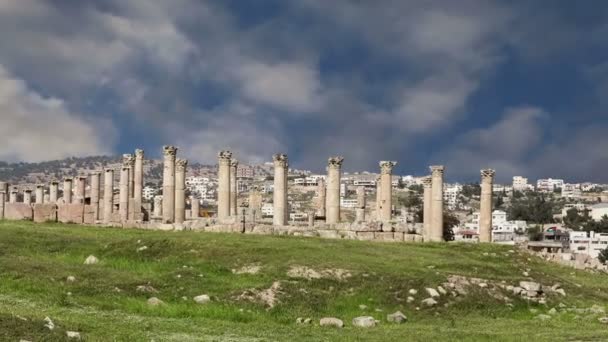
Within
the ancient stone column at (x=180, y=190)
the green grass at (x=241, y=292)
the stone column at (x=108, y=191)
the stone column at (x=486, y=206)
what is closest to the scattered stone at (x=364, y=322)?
the green grass at (x=241, y=292)

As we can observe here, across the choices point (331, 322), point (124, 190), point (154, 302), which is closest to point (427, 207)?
point (124, 190)

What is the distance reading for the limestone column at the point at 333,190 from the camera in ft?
178

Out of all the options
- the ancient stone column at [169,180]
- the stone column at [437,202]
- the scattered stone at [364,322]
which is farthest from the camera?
the ancient stone column at [169,180]

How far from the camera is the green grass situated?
61.8 feet

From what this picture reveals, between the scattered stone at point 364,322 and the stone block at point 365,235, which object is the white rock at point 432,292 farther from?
the stone block at point 365,235

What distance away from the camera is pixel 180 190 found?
194 ft

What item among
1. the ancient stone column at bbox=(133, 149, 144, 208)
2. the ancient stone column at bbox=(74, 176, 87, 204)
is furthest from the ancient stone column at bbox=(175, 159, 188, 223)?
the ancient stone column at bbox=(74, 176, 87, 204)

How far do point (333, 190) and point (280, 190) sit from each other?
388 cm

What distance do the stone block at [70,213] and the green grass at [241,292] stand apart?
50.8 ft

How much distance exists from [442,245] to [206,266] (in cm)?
1920

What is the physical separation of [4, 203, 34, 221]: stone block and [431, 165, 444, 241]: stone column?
26.9 meters

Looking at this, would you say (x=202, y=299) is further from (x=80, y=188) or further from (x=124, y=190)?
(x=80, y=188)

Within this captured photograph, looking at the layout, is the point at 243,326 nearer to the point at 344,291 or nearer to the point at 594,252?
the point at 344,291

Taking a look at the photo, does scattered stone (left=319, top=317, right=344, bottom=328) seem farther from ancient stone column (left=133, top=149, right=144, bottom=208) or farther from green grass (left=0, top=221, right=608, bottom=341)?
ancient stone column (left=133, top=149, right=144, bottom=208)
